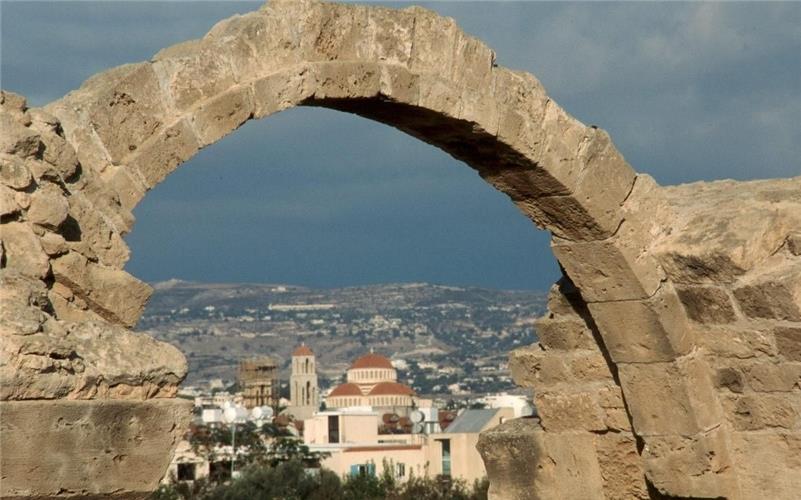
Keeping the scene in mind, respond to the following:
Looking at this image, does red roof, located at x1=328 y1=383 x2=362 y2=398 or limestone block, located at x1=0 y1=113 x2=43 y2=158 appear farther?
red roof, located at x1=328 y1=383 x2=362 y2=398

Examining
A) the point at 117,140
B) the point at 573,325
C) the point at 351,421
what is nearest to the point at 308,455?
the point at 351,421

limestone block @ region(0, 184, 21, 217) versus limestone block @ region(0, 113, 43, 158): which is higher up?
limestone block @ region(0, 113, 43, 158)

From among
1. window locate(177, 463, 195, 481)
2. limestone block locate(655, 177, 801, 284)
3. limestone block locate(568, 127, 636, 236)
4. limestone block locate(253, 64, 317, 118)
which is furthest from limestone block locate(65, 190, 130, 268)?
window locate(177, 463, 195, 481)

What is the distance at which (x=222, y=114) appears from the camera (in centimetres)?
557

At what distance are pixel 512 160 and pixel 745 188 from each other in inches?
63.2

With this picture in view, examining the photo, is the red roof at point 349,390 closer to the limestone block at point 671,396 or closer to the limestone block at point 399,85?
the limestone block at point 671,396

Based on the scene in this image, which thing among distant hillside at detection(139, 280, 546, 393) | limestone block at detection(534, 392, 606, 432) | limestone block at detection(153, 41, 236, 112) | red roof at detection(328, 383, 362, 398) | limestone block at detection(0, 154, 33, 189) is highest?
distant hillside at detection(139, 280, 546, 393)

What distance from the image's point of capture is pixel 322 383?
5226 inches

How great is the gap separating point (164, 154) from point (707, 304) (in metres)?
3.14

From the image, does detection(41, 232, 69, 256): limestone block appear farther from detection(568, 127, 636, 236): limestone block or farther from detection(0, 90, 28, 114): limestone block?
detection(568, 127, 636, 236): limestone block

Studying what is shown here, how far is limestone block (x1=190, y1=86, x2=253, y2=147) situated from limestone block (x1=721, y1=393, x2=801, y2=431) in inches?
123

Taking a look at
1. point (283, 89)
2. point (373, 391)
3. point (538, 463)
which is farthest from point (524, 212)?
point (373, 391)

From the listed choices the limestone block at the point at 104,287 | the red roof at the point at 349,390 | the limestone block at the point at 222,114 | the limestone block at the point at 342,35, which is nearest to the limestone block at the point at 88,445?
the limestone block at the point at 104,287

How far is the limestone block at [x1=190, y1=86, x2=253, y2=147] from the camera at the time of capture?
18.0ft
